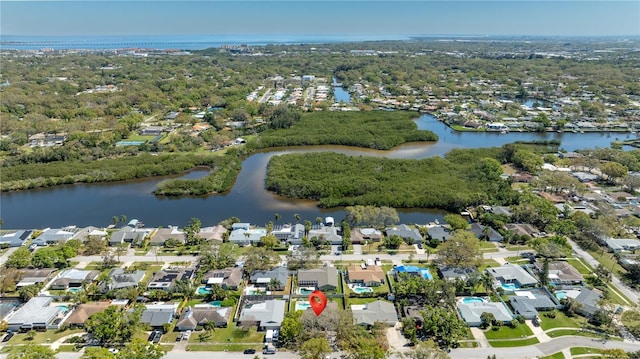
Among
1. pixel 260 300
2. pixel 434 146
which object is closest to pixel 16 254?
pixel 260 300

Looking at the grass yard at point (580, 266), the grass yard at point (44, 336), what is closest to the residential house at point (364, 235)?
the grass yard at point (580, 266)

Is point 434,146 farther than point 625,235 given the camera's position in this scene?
Yes

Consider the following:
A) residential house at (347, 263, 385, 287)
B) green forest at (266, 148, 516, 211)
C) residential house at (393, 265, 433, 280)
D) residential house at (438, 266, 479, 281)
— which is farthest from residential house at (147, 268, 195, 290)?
residential house at (438, 266, 479, 281)

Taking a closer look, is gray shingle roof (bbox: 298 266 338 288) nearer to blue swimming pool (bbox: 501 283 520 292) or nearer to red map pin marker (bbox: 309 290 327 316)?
red map pin marker (bbox: 309 290 327 316)

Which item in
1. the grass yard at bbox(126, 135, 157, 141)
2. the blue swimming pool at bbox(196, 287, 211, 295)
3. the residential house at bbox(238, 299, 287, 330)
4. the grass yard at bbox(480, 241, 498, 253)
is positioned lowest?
the blue swimming pool at bbox(196, 287, 211, 295)

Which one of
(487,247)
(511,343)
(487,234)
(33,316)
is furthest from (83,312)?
(487,234)

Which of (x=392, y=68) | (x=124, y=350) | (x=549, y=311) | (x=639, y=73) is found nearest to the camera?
(x=124, y=350)

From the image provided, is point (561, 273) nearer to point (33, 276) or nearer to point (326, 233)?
point (326, 233)

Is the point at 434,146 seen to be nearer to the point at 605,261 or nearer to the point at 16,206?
the point at 605,261
